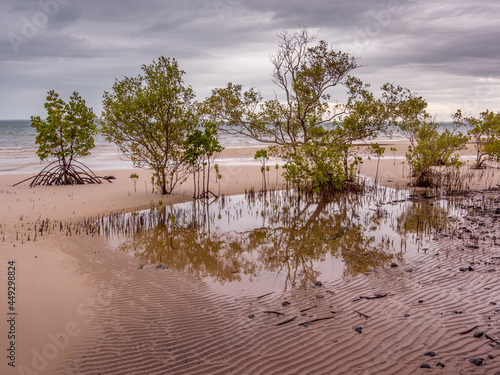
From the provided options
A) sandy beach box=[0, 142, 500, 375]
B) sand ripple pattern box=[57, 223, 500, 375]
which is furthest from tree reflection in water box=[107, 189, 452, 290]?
sand ripple pattern box=[57, 223, 500, 375]

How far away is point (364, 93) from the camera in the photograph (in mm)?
16703

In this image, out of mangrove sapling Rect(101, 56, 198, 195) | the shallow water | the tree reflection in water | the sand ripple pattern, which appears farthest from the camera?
mangrove sapling Rect(101, 56, 198, 195)

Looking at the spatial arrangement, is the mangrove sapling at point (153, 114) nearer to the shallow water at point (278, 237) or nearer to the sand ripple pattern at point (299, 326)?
the shallow water at point (278, 237)

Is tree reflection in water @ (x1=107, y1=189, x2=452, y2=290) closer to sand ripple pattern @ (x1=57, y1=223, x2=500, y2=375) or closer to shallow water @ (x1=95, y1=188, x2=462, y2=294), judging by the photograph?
shallow water @ (x1=95, y1=188, x2=462, y2=294)

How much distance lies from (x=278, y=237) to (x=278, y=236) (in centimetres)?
10

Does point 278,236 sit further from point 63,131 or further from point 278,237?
point 63,131

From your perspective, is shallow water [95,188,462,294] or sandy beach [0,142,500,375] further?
shallow water [95,188,462,294]

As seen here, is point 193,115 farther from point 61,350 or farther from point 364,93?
point 61,350

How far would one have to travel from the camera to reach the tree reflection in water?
25.7 ft

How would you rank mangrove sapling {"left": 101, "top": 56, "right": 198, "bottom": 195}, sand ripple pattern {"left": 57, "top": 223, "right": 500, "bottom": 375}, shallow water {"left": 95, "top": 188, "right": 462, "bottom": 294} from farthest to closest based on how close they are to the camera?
mangrove sapling {"left": 101, "top": 56, "right": 198, "bottom": 195}
shallow water {"left": 95, "top": 188, "right": 462, "bottom": 294}
sand ripple pattern {"left": 57, "top": 223, "right": 500, "bottom": 375}

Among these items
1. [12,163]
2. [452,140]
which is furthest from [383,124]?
[12,163]

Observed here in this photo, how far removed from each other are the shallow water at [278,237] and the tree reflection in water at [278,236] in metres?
0.02

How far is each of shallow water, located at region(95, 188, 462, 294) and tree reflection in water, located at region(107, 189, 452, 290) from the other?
21 mm

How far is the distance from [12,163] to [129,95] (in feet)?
65.9
